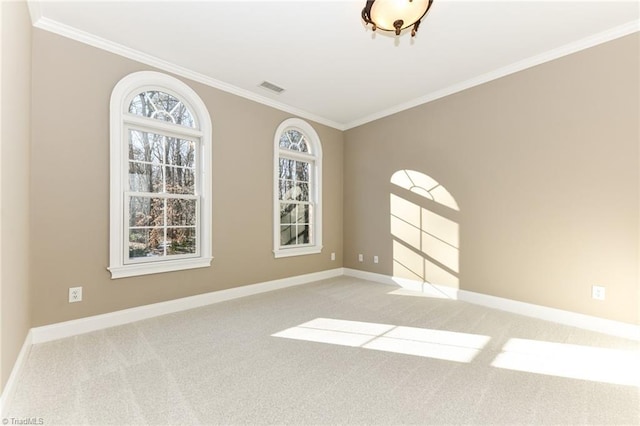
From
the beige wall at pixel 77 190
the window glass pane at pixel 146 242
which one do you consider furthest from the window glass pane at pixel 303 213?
the window glass pane at pixel 146 242

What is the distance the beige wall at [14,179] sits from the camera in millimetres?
1543

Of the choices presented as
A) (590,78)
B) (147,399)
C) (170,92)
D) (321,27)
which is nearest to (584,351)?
(590,78)

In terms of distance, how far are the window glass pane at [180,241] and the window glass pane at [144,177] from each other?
0.51 meters

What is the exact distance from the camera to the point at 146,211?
3.02 metres

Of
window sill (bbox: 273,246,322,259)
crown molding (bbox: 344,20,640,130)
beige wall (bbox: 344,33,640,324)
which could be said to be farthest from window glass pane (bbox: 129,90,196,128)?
beige wall (bbox: 344,33,640,324)

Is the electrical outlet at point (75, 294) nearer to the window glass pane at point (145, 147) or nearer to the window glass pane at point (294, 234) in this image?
the window glass pane at point (145, 147)

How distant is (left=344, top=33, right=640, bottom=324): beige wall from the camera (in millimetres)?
2582

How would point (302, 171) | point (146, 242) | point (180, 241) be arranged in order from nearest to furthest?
1. point (146, 242)
2. point (180, 241)
3. point (302, 171)

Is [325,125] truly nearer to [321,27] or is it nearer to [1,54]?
[321,27]

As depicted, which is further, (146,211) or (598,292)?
(146,211)

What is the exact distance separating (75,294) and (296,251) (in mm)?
2650

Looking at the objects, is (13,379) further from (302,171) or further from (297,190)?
(302,171)

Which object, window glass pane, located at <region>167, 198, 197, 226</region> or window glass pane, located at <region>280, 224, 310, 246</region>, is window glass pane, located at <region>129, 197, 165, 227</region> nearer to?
window glass pane, located at <region>167, 198, 197, 226</region>

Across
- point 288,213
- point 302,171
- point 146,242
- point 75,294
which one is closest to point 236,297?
point 146,242
